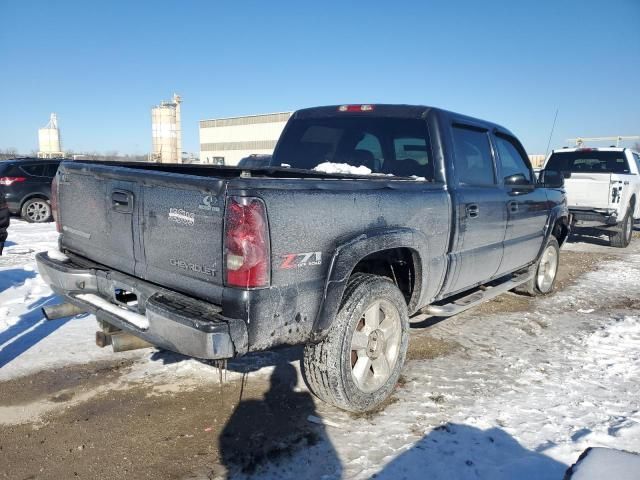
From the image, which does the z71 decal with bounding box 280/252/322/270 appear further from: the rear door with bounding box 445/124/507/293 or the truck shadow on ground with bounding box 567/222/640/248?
the truck shadow on ground with bounding box 567/222/640/248

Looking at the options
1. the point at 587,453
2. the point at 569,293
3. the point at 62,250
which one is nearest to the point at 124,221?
the point at 62,250

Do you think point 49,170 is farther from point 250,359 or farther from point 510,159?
point 510,159

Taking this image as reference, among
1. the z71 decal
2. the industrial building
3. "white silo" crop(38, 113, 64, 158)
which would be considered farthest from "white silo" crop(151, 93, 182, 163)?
the z71 decal

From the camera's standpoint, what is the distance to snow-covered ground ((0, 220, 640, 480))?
8.75ft

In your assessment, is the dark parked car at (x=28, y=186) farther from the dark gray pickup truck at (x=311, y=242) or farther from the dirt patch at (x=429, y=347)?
the dirt patch at (x=429, y=347)

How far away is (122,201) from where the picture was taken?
9.42ft

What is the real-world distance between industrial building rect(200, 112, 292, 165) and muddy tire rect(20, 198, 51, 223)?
32.1m

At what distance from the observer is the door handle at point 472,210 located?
12.7 ft

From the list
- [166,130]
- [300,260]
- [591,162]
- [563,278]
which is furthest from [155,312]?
[166,130]

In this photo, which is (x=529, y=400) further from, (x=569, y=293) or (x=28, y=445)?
(x=569, y=293)

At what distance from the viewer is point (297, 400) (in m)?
3.31

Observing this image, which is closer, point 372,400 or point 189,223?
point 189,223

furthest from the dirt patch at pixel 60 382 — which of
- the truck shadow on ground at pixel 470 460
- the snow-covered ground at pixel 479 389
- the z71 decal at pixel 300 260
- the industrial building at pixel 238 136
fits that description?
the industrial building at pixel 238 136

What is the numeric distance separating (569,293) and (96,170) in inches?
237
